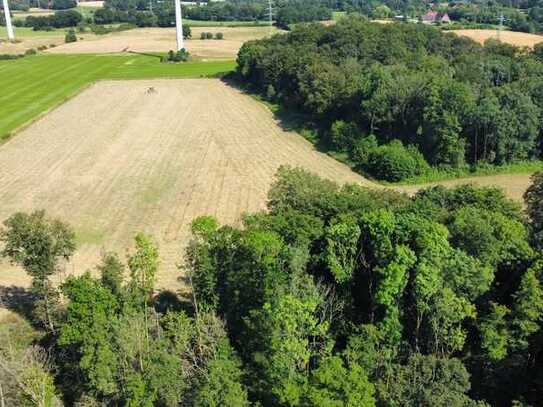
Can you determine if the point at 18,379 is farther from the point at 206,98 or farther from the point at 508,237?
the point at 206,98

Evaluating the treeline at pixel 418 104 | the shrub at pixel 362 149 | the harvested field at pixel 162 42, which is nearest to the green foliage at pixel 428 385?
the treeline at pixel 418 104

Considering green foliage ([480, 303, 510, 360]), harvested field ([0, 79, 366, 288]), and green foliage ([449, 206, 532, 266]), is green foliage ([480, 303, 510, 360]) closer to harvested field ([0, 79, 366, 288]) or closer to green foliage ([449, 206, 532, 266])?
green foliage ([449, 206, 532, 266])

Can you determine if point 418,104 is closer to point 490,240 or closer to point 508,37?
point 490,240

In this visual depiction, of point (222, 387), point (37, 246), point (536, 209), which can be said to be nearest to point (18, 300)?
point (37, 246)

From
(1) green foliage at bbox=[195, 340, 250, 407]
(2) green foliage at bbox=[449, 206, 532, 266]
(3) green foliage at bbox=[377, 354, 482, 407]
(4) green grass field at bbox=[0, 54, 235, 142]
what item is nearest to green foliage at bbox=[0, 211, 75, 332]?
(1) green foliage at bbox=[195, 340, 250, 407]

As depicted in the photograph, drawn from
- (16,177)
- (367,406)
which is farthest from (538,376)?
(16,177)
